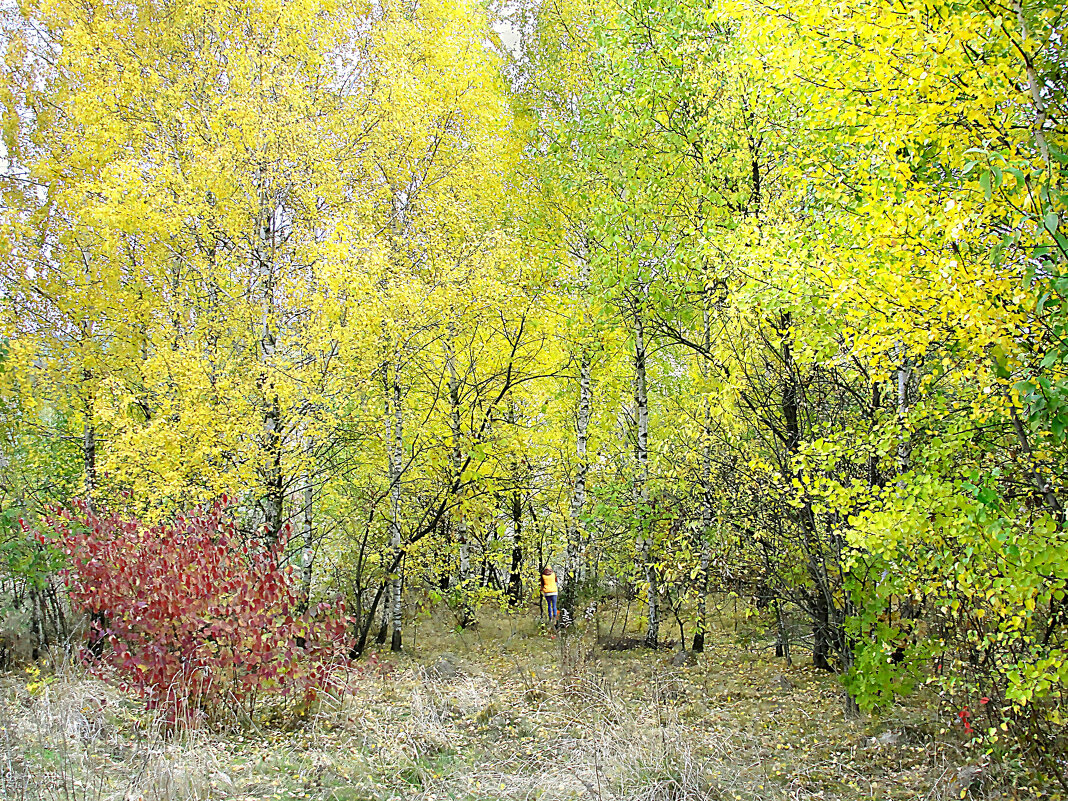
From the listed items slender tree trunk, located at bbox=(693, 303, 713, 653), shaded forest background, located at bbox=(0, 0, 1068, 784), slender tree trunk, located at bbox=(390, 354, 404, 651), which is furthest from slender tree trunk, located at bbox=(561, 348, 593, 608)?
slender tree trunk, located at bbox=(390, 354, 404, 651)

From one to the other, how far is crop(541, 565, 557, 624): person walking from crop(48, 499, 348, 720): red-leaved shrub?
16.4 feet

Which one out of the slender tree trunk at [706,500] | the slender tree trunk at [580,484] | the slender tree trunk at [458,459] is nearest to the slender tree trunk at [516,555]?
the slender tree trunk at [458,459]

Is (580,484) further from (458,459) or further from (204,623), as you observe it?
(204,623)

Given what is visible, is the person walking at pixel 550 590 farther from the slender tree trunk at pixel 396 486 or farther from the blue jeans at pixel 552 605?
the slender tree trunk at pixel 396 486

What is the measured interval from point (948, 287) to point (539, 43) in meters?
9.98

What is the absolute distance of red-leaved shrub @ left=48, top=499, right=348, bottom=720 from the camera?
5332 millimetres

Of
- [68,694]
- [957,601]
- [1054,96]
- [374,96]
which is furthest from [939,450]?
[374,96]

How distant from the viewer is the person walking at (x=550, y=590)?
10.6 meters

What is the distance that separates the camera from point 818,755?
4977 millimetres

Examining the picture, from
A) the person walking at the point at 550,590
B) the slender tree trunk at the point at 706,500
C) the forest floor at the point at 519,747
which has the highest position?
the slender tree trunk at the point at 706,500

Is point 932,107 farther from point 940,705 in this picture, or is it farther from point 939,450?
point 940,705

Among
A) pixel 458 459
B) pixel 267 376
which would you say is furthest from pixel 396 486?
pixel 267 376

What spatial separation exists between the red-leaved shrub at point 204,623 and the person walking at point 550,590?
501 cm

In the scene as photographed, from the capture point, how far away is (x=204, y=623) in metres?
5.35
